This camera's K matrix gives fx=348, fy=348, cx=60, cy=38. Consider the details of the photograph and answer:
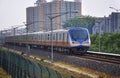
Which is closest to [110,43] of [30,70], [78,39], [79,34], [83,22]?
[79,34]

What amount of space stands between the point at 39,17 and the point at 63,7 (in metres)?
21.8

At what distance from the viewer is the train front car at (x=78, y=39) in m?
39.1

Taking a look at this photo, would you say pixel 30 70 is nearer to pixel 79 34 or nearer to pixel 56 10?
pixel 79 34

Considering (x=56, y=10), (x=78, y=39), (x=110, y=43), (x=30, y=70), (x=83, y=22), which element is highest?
(x=56, y=10)

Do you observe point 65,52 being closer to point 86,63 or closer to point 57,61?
point 57,61

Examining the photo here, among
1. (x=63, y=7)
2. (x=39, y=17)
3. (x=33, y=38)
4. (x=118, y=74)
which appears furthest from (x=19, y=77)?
(x=39, y=17)

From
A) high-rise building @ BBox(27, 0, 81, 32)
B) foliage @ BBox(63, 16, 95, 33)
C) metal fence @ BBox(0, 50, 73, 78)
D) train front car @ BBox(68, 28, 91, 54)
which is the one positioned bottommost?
metal fence @ BBox(0, 50, 73, 78)

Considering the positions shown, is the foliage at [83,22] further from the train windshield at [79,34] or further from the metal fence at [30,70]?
the metal fence at [30,70]

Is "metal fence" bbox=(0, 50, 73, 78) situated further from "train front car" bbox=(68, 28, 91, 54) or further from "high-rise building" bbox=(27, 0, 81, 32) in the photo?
"high-rise building" bbox=(27, 0, 81, 32)

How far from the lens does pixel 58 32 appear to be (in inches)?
1758

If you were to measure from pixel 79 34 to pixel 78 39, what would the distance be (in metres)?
0.63

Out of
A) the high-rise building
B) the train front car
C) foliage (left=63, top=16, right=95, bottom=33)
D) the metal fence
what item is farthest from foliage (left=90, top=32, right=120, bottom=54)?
the high-rise building

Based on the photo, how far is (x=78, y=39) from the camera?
39.4m

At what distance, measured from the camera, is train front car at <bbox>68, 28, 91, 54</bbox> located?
39.1 meters
